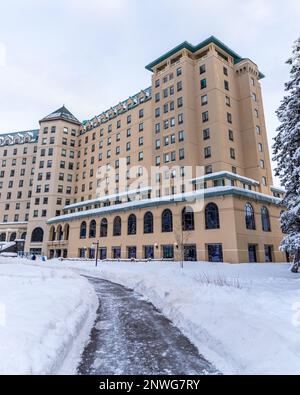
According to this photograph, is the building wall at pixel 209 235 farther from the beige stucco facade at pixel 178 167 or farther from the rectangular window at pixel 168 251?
the rectangular window at pixel 168 251

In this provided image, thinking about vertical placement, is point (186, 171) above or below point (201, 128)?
below

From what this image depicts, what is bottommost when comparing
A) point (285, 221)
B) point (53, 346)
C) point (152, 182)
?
point (53, 346)

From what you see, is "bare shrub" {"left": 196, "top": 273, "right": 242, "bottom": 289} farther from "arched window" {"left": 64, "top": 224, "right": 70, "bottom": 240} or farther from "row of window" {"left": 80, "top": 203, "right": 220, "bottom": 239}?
"arched window" {"left": 64, "top": 224, "right": 70, "bottom": 240}

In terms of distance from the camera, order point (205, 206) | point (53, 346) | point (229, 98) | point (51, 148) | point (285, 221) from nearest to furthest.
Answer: point (53, 346), point (285, 221), point (205, 206), point (229, 98), point (51, 148)

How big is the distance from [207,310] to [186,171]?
31.2 m

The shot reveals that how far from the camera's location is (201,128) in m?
40.5

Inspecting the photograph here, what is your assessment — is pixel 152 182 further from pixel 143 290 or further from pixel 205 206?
pixel 143 290

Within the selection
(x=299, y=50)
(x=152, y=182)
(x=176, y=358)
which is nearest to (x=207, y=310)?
(x=176, y=358)

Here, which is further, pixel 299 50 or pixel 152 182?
pixel 152 182

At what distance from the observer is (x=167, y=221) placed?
3562cm

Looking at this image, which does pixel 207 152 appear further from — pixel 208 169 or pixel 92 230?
pixel 92 230

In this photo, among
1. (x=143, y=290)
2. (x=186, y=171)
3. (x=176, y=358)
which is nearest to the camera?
(x=176, y=358)

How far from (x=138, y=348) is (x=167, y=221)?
2924 centimetres

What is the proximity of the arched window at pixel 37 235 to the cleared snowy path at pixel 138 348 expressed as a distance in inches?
2013
